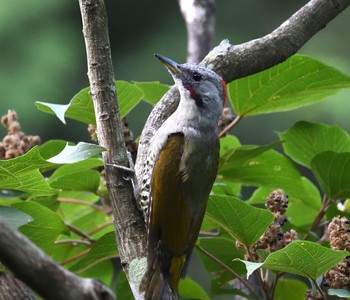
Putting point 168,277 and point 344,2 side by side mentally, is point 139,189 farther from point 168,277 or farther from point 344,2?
point 344,2

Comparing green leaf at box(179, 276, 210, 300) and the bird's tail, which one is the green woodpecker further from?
green leaf at box(179, 276, 210, 300)

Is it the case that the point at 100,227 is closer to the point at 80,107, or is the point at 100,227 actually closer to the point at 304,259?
the point at 80,107

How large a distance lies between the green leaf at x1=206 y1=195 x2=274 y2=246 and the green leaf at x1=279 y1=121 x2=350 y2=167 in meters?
0.64

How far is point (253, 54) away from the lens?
271 centimetres

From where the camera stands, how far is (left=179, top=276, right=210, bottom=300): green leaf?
2.83 meters

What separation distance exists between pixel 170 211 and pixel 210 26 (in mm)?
1094

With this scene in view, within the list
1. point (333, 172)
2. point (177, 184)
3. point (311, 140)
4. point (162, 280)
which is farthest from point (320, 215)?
point (162, 280)

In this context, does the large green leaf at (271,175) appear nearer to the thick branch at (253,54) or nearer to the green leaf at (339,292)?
the thick branch at (253,54)

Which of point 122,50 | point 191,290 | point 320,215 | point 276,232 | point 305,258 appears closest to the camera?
point 305,258

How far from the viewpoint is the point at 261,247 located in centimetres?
241

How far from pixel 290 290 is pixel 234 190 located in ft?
1.35

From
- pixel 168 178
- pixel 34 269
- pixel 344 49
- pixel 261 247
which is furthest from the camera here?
pixel 344 49

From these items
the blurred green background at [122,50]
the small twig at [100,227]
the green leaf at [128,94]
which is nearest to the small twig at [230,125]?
the green leaf at [128,94]

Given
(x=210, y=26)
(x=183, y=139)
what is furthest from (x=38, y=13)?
(x=183, y=139)
